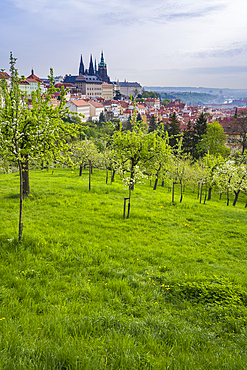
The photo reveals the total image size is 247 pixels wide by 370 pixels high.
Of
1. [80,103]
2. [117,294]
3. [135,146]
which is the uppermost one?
[80,103]

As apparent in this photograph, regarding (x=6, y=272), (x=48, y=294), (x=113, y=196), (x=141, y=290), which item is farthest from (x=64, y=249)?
(x=113, y=196)

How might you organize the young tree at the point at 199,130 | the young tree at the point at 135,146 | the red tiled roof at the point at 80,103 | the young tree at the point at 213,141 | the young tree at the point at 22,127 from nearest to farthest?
the young tree at the point at 22,127, the young tree at the point at 135,146, the young tree at the point at 213,141, the young tree at the point at 199,130, the red tiled roof at the point at 80,103

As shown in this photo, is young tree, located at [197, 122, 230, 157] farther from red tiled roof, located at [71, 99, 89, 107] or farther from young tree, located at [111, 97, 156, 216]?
red tiled roof, located at [71, 99, 89, 107]

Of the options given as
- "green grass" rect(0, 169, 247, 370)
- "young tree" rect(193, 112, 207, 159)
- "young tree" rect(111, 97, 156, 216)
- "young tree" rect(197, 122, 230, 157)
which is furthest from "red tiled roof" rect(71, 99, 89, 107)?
"green grass" rect(0, 169, 247, 370)

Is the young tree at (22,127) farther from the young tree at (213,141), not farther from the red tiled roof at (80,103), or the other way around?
the red tiled roof at (80,103)

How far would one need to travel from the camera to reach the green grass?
369cm

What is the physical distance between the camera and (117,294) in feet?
20.2

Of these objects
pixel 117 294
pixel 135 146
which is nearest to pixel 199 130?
pixel 135 146

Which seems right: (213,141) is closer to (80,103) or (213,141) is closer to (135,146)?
(135,146)

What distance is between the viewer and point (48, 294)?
18.3 feet

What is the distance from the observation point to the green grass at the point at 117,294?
12.1ft

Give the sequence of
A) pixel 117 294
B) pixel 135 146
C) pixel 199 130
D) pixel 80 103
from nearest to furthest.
A: pixel 117 294
pixel 135 146
pixel 199 130
pixel 80 103

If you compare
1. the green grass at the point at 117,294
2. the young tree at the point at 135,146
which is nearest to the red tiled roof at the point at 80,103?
the young tree at the point at 135,146

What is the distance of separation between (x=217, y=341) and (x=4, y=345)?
3.90 m
